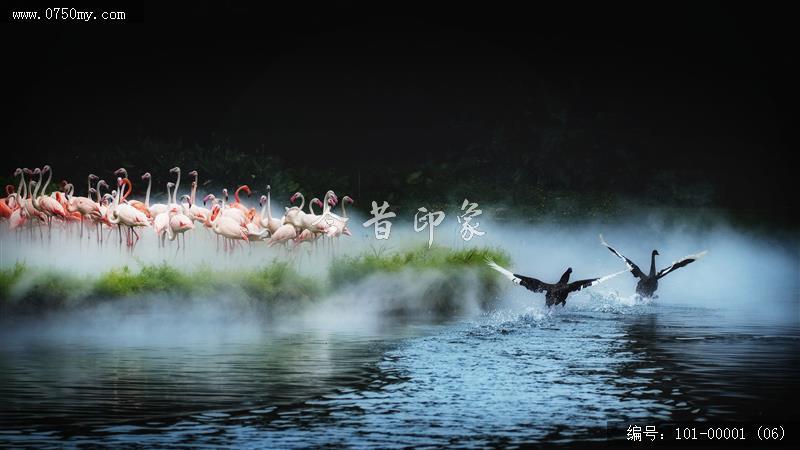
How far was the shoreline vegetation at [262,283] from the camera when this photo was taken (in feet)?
55.8

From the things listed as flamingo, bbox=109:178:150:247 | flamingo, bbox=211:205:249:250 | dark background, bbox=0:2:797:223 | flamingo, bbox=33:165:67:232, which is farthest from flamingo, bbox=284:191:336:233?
dark background, bbox=0:2:797:223

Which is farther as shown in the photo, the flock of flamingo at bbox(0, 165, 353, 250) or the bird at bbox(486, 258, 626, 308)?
the flock of flamingo at bbox(0, 165, 353, 250)

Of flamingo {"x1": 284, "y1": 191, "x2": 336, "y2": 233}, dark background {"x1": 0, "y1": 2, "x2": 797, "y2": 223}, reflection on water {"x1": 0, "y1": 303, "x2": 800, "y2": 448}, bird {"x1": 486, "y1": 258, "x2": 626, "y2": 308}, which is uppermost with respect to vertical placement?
dark background {"x1": 0, "y1": 2, "x2": 797, "y2": 223}

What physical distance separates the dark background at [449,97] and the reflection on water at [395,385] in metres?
14.6

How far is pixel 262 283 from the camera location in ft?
59.9

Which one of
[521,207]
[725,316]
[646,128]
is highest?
[646,128]

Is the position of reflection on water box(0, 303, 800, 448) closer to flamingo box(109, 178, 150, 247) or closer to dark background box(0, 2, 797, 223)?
flamingo box(109, 178, 150, 247)

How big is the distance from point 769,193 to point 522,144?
5.96m

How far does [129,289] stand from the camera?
1738 centimetres

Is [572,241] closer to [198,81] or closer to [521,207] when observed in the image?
[521,207]

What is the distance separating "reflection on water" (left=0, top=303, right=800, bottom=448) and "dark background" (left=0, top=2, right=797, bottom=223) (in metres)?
14.6

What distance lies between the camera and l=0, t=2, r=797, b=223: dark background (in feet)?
102

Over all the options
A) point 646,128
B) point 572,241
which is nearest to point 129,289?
point 572,241

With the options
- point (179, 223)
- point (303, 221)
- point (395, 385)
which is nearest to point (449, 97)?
point (303, 221)
